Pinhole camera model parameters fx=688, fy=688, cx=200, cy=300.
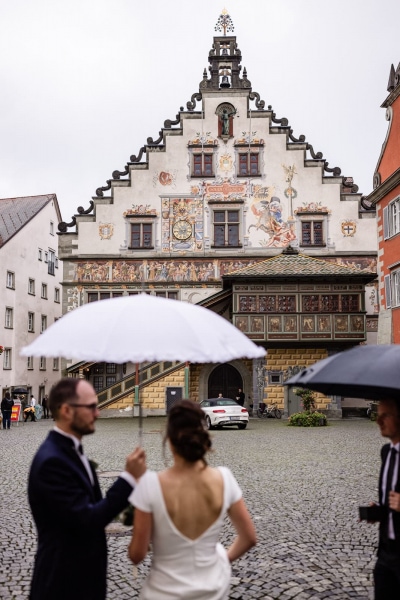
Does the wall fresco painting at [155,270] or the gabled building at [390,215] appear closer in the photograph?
the gabled building at [390,215]

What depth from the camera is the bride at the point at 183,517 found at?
2.93m

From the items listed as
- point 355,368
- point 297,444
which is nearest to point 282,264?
point 297,444

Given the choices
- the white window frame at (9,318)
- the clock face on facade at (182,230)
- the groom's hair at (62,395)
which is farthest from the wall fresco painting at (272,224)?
the groom's hair at (62,395)

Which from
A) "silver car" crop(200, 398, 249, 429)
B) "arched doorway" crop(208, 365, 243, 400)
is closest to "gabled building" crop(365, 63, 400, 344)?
"silver car" crop(200, 398, 249, 429)

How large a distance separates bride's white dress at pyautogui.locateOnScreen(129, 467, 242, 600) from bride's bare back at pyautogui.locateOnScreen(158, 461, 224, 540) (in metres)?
0.03

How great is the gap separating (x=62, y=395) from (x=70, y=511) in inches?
20.8

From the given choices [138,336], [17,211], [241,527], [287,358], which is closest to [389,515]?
[241,527]

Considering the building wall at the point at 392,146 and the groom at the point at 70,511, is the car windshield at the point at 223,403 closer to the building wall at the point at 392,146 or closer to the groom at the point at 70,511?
the building wall at the point at 392,146

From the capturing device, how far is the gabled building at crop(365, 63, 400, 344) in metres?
25.8

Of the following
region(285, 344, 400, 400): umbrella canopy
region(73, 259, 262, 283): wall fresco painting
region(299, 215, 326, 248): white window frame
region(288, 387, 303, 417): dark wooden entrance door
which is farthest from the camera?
region(299, 215, 326, 248): white window frame

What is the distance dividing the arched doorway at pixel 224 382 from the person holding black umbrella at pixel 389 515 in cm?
3178

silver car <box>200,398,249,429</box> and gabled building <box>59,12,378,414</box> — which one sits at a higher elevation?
gabled building <box>59,12,378,414</box>

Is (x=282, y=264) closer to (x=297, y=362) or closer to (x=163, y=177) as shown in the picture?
(x=297, y=362)

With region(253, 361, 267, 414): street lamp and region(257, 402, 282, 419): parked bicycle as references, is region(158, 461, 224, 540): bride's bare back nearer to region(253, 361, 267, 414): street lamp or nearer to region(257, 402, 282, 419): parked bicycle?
region(257, 402, 282, 419): parked bicycle
